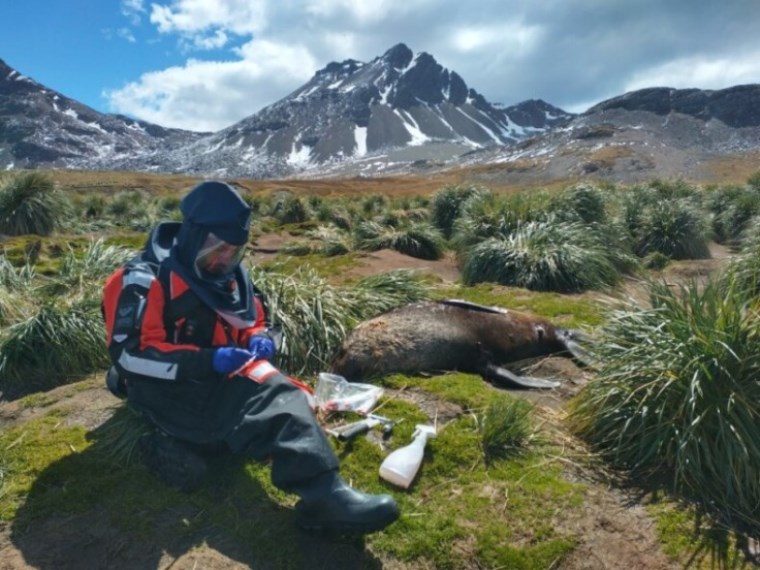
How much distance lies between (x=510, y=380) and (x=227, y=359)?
268 cm

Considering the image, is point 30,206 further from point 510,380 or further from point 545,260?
point 510,380

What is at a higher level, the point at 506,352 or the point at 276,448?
the point at 276,448

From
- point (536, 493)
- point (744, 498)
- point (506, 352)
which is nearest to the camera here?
point (744, 498)

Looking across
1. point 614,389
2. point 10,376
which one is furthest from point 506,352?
point 10,376

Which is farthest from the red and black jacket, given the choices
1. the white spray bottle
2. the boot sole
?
the white spray bottle

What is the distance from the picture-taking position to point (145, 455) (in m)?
3.89

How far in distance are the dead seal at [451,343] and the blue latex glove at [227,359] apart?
185cm

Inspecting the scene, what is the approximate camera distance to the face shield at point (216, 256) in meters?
3.67

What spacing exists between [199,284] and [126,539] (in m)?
1.48

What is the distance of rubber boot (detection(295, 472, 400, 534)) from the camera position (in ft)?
9.95

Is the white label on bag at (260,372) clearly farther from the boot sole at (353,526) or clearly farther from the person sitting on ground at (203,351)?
the boot sole at (353,526)

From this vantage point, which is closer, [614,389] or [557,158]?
[614,389]

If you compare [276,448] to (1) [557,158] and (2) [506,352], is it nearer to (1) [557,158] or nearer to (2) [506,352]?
(2) [506,352]

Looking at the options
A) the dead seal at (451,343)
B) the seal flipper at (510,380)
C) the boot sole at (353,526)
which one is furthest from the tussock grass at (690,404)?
the boot sole at (353,526)
